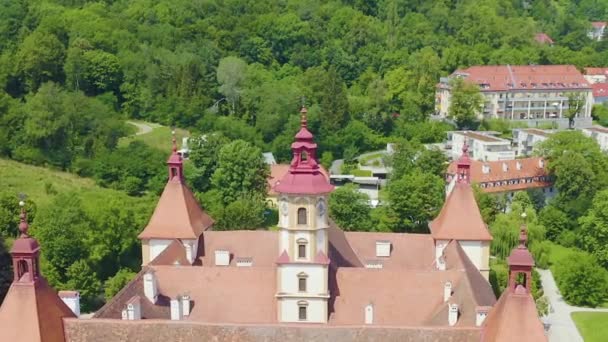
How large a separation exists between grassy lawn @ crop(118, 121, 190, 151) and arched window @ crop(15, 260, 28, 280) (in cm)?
4690

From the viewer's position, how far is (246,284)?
109 feet

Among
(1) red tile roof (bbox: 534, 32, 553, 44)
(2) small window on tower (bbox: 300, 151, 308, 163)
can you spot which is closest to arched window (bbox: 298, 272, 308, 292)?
(2) small window on tower (bbox: 300, 151, 308, 163)

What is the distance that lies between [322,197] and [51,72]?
56363mm

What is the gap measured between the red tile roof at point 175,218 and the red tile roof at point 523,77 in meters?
61.5

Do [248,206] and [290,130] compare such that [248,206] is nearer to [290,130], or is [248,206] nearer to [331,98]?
[290,130]

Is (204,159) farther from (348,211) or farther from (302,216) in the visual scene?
(302,216)

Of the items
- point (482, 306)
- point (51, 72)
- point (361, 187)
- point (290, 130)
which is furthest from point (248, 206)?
point (51, 72)

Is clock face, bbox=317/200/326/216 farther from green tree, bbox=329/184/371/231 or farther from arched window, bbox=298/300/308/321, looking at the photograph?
green tree, bbox=329/184/371/231

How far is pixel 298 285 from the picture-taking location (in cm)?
3231

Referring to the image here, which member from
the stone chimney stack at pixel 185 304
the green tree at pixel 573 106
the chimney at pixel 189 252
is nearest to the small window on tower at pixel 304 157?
the stone chimney stack at pixel 185 304

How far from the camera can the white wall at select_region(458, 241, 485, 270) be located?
3981cm

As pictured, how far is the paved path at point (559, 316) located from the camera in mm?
43562

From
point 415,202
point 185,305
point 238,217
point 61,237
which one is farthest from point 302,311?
point 415,202

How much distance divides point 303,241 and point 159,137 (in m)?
46.5
